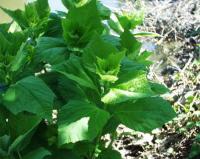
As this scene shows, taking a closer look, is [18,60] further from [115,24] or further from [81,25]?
[115,24]

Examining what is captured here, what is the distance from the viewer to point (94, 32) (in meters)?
1.21

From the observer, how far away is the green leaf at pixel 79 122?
3.56ft

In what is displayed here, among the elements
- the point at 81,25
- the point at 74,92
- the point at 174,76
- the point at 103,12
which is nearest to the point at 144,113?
the point at 74,92

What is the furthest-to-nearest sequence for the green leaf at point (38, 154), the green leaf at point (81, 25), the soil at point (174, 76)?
1. the soil at point (174, 76)
2. the green leaf at point (81, 25)
3. the green leaf at point (38, 154)

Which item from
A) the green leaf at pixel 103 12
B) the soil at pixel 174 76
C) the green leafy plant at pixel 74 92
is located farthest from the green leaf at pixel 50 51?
the soil at pixel 174 76

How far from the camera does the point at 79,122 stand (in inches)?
43.8

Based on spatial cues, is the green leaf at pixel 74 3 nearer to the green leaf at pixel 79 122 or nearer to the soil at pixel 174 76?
the green leaf at pixel 79 122

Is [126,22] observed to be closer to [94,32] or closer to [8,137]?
[94,32]

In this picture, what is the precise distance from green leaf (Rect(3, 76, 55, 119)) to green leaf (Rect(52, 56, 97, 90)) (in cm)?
6

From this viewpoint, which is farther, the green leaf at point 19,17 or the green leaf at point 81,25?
the green leaf at point 19,17

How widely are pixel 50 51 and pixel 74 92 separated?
135 millimetres

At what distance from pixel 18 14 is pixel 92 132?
1.65ft

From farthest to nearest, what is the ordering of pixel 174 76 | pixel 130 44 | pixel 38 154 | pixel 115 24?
pixel 174 76 → pixel 115 24 → pixel 130 44 → pixel 38 154

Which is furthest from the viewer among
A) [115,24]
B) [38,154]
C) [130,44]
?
[115,24]
